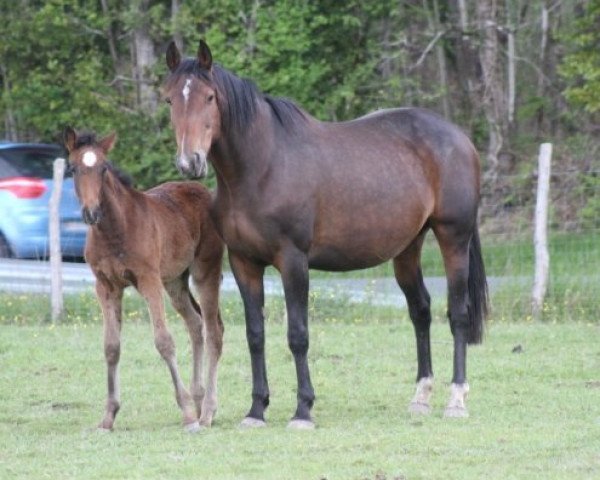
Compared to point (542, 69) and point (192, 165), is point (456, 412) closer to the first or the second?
point (192, 165)

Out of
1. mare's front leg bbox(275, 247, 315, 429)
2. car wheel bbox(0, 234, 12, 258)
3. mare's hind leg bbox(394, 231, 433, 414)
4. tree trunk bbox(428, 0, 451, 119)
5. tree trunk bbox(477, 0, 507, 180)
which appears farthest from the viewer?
tree trunk bbox(428, 0, 451, 119)

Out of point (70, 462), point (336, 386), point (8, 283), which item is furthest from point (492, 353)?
point (8, 283)

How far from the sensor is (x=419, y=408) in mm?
9641

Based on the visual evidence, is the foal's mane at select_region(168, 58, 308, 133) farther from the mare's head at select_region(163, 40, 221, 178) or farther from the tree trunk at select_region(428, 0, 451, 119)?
the tree trunk at select_region(428, 0, 451, 119)

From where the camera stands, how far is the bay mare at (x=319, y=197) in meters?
8.95

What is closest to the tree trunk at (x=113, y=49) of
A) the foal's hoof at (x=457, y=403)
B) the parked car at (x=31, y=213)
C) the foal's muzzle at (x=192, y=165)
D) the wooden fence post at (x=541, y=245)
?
the parked car at (x=31, y=213)

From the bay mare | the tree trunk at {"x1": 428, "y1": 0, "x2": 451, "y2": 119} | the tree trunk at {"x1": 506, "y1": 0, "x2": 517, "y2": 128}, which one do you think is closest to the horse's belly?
the bay mare

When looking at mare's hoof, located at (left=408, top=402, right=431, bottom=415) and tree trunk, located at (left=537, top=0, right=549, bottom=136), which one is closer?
mare's hoof, located at (left=408, top=402, right=431, bottom=415)

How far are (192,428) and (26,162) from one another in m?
11.4

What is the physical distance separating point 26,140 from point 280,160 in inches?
813

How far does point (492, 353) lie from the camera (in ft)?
40.4

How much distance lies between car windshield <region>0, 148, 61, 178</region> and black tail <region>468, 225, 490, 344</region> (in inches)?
403

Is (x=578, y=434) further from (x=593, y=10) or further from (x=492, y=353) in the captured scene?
(x=593, y=10)

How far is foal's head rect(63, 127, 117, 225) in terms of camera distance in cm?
873
